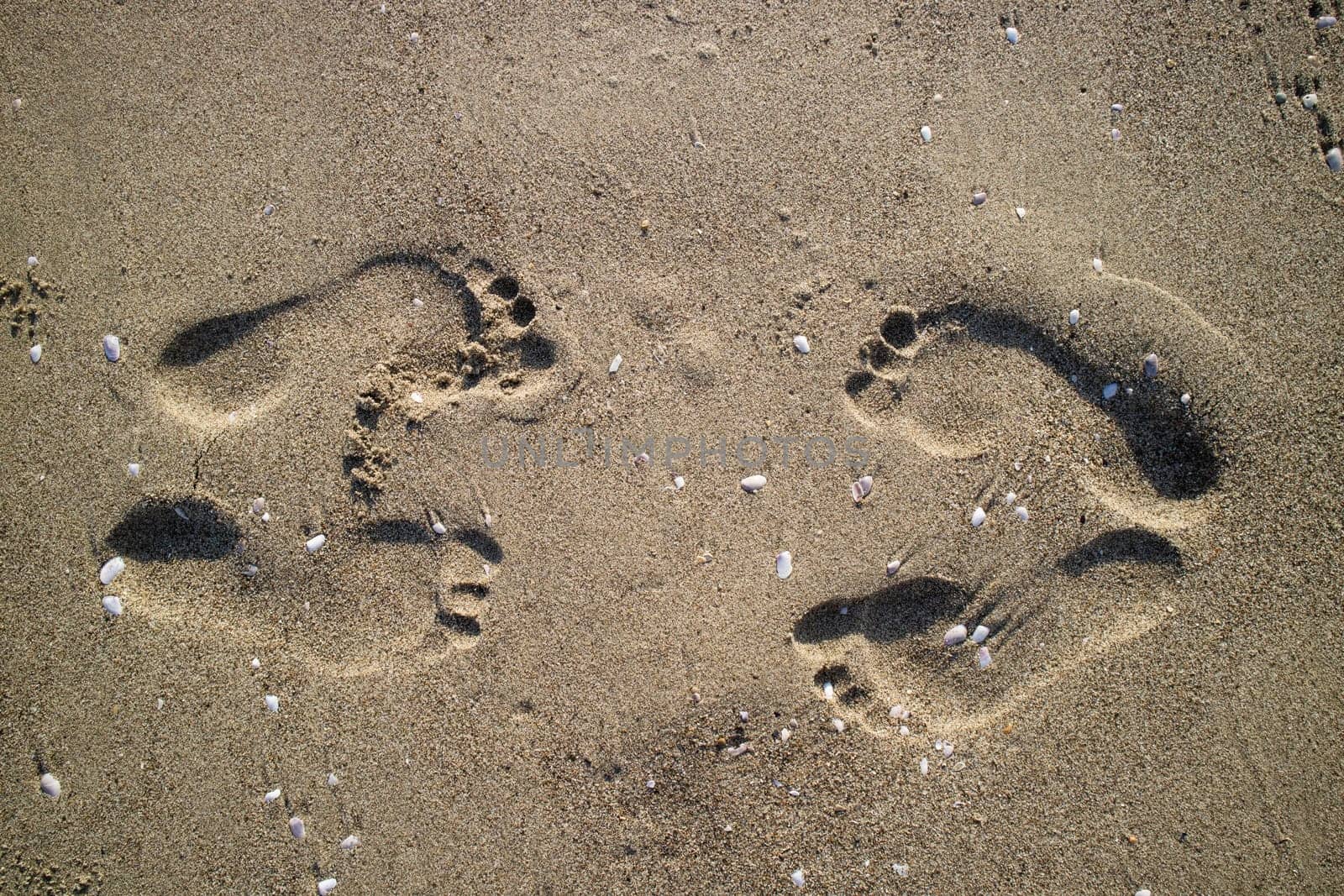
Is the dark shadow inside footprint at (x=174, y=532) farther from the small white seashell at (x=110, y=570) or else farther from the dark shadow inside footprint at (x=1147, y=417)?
the dark shadow inside footprint at (x=1147, y=417)

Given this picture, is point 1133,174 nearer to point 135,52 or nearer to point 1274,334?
point 1274,334

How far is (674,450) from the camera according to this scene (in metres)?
2.72

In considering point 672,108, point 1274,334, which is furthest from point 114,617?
point 1274,334

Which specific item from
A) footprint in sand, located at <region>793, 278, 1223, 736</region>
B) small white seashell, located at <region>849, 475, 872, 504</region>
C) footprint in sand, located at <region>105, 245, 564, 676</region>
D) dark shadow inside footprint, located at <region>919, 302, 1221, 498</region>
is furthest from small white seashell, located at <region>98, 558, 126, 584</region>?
dark shadow inside footprint, located at <region>919, 302, 1221, 498</region>

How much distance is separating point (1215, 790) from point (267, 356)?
375 cm

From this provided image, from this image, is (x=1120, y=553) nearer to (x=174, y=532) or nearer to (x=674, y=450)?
(x=674, y=450)

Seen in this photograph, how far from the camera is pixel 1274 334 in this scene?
2.76 meters

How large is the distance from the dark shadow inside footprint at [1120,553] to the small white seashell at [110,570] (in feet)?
11.2

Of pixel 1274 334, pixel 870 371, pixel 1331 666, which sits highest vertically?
pixel 1274 334

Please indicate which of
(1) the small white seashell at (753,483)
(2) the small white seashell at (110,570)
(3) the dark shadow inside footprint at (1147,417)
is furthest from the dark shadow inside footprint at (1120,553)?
(2) the small white seashell at (110,570)

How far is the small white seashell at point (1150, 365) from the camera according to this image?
108 inches

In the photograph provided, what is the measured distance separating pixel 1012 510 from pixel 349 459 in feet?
7.87

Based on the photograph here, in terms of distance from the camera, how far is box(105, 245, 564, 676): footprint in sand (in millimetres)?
2717

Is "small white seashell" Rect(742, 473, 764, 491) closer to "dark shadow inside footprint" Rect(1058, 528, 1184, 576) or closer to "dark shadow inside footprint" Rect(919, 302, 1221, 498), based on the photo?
"dark shadow inside footprint" Rect(919, 302, 1221, 498)
